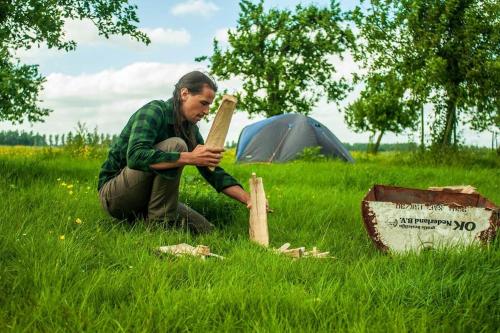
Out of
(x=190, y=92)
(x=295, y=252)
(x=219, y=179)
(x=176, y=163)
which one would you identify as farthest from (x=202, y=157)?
(x=295, y=252)

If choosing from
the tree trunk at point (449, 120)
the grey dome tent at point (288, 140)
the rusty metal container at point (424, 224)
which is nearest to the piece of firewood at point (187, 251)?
the rusty metal container at point (424, 224)

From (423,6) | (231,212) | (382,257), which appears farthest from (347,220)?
(423,6)

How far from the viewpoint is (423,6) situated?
17.1 metres

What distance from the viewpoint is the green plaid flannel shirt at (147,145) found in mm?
4098

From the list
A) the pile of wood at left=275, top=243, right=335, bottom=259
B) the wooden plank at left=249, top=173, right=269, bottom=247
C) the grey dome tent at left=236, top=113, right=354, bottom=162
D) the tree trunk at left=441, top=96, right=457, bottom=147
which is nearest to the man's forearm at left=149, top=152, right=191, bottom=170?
the wooden plank at left=249, top=173, right=269, bottom=247

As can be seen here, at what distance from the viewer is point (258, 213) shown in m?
4.49

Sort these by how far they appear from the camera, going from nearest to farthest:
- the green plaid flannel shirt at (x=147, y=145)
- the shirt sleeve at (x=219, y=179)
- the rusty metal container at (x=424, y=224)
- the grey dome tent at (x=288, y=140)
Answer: the green plaid flannel shirt at (x=147, y=145)
the rusty metal container at (x=424, y=224)
the shirt sleeve at (x=219, y=179)
the grey dome tent at (x=288, y=140)

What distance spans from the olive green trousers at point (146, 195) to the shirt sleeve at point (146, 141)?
0.15 m

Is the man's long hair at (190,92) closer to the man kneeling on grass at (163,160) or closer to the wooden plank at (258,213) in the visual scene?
the man kneeling on grass at (163,160)

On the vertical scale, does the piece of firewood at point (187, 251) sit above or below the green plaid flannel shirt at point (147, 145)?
below

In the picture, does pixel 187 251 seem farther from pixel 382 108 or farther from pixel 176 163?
pixel 382 108

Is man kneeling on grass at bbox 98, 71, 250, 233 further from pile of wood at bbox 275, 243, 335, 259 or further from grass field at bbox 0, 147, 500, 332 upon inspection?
pile of wood at bbox 275, 243, 335, 259

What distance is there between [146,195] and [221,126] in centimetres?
89

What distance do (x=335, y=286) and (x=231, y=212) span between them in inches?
93.9
